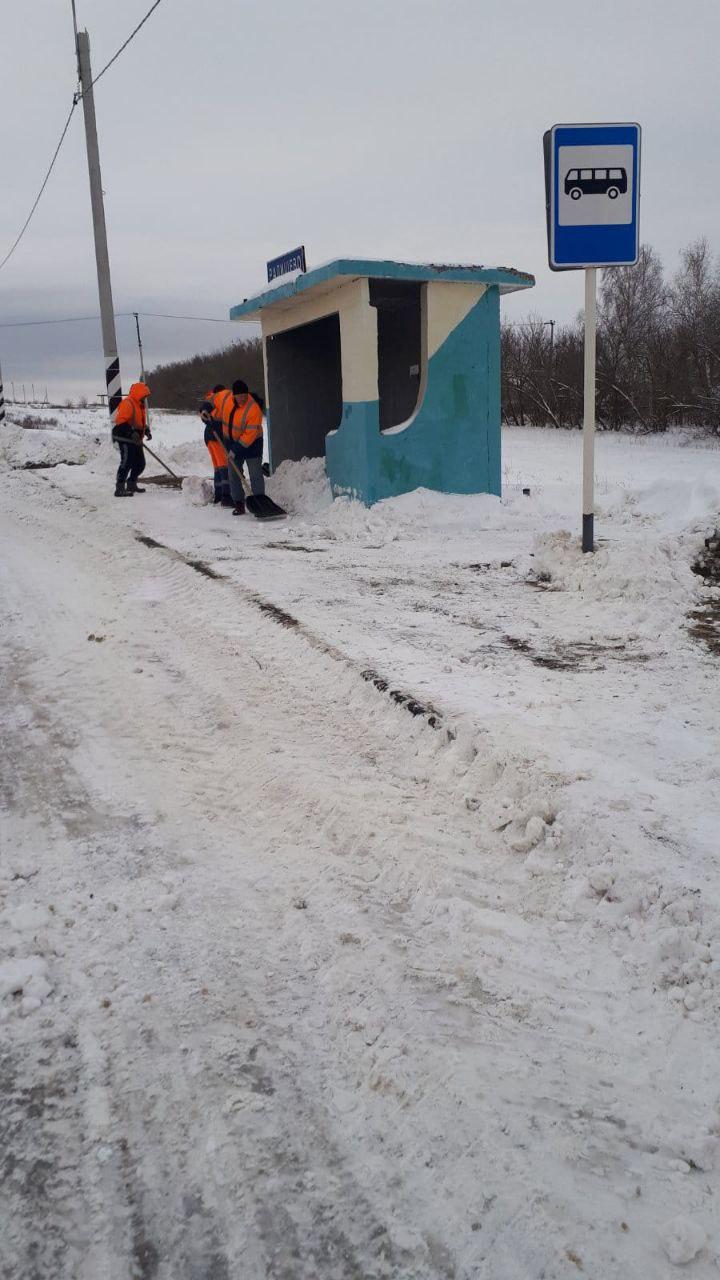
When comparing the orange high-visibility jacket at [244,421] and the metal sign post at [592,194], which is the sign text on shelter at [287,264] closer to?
the orange high-visibility jacket at [244,421]

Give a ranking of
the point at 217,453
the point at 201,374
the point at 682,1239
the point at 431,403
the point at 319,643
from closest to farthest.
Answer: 1. the point at 682,1239
2. the point at 319,643
3. the point at 431,403
4. the point at 217,453
5. the point at 201,374

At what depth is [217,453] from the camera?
37.9 ft

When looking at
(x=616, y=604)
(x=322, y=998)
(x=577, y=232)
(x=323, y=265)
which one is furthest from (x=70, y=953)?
(x=323, y=265)

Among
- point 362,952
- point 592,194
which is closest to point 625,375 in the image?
point 592,194

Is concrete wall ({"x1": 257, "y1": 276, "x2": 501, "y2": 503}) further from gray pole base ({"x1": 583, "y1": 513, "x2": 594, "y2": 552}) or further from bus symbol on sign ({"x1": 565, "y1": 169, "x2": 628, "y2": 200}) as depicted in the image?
gray pole base ({"x1": 583, "y1": 513, "x2": 594, "y2": 552})

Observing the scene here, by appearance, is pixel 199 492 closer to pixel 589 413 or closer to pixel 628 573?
pixel 589 413

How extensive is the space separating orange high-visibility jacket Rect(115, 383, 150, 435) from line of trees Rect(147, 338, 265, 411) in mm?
25800

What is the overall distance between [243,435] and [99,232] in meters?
7.55

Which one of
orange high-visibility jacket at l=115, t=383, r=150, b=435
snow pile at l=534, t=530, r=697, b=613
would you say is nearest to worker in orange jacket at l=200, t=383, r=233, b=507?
orange high-visibility jacket at l=115, t=383, r=150, b=435

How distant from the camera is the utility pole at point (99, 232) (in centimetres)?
1523

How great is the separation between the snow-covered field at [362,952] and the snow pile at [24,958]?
0.03ft

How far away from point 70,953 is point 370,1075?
929mm

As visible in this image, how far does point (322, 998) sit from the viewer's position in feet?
7.44

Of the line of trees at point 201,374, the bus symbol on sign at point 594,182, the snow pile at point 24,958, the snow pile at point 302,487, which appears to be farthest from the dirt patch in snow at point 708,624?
the line of trees at point 201,374
